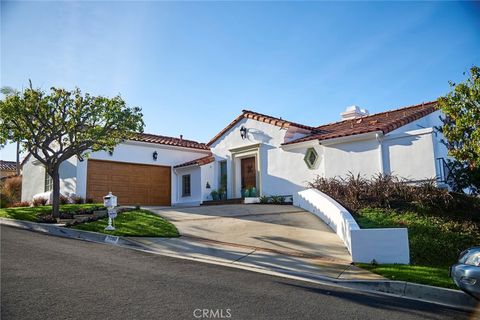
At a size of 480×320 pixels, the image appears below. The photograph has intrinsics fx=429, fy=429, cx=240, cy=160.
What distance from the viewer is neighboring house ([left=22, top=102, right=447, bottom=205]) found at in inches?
613

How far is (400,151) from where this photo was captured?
15328 millimetres

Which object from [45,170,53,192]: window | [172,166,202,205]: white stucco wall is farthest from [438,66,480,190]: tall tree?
[45,170,53,192]: window

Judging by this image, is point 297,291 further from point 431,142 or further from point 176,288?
point 431,142

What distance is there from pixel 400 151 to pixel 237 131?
8.60 meters

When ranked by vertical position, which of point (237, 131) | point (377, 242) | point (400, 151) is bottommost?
point (377, 242)

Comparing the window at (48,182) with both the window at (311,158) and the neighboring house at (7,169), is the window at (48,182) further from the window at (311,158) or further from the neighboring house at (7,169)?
the neighboring house at (7,169)

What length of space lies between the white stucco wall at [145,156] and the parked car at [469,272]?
16964 mm

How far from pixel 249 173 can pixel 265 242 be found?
35.3ft

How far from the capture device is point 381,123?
16984mm

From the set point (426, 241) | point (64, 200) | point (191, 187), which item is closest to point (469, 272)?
point (426, 241)

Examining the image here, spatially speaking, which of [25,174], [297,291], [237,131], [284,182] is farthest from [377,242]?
[25,174]

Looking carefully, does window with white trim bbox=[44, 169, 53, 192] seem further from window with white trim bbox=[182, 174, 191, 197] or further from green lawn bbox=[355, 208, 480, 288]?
green lawn bbox=[355, 208, 480, 288]

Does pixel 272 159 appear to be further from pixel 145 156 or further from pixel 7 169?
pixel 7 169

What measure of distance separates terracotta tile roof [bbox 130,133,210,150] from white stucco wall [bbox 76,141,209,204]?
0.68 ft
